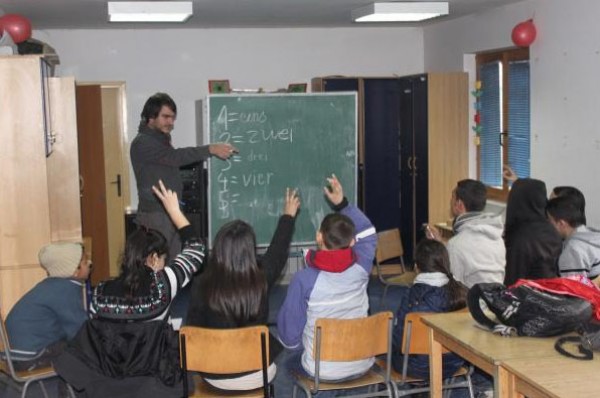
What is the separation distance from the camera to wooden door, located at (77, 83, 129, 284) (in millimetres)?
7355

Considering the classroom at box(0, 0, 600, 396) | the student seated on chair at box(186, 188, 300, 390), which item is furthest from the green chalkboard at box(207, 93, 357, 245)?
the student seated on chair at box(186, 188, 300, 390)

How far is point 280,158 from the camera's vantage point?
657cm

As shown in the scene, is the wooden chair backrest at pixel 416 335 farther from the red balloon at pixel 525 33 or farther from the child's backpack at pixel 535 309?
the red balloon at pixel 525 33

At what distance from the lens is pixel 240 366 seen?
332cm

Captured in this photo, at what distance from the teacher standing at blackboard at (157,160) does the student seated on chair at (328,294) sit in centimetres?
212

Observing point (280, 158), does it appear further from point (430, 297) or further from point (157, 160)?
point (430, 297)

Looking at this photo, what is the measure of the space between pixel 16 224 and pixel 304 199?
2282mm

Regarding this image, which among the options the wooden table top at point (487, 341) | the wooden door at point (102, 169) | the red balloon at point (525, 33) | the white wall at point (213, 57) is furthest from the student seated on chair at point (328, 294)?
the white wall at point (213, 57)

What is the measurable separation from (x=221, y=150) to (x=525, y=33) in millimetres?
2313

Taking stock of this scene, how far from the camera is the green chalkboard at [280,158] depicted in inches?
253

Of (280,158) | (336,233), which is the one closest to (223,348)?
(336,233)

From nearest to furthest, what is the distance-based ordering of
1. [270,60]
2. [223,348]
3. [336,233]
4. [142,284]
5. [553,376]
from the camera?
[553,376]
[223,348]
[142,284]
[336,233]
[270,60]

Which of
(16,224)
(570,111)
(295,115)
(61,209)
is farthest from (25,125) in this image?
(570,111)

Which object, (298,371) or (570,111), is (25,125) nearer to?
(298,371)
